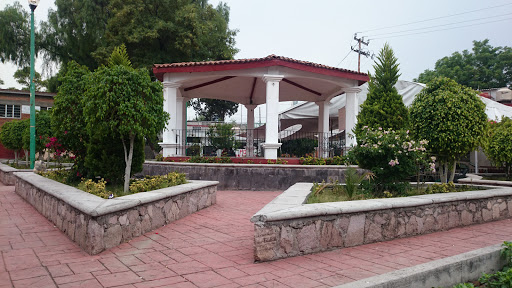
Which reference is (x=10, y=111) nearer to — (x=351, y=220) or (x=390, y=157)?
(x=390, y=157)

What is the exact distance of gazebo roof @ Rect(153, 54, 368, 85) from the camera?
10812 mm

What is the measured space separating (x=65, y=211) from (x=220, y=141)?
24.1 feet

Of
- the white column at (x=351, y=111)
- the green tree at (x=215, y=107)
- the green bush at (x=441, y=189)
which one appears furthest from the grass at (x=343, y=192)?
the green tree at (x=215, y=107)

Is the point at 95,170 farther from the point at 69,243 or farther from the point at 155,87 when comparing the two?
the point at 69,243

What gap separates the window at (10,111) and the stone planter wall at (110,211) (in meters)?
25.1

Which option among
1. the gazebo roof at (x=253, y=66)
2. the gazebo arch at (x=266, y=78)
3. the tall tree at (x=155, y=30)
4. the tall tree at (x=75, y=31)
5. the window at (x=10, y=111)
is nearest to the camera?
the gazebo roof at (x=253, y=66)

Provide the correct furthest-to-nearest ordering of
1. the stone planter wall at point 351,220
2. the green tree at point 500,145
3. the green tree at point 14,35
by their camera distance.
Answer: the green tree at point 14,35
the green tree at point 500,145
the stone planter wall at point 351,220

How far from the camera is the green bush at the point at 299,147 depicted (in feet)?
46.6

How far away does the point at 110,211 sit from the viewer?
4.32 metres

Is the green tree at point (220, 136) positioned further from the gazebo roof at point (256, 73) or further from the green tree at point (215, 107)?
the green tree at point (215, 107)

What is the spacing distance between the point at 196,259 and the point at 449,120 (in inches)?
223

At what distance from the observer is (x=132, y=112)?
6055 millimetres

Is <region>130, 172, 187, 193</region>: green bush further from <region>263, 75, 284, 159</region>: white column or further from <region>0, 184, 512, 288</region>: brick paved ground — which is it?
<region>263, 75, 284, 159</region>: white column

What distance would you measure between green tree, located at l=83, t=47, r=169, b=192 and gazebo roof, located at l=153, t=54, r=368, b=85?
4.84 m
